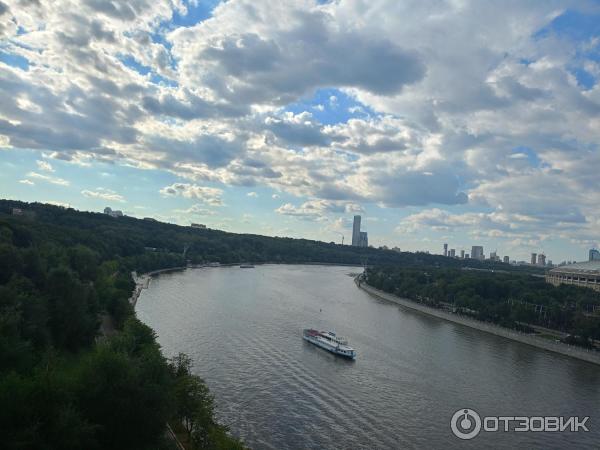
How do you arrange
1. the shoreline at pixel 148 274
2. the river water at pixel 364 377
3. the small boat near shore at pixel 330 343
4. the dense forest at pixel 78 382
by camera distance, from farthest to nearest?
the shoreline at pixel 148 274, the small boat near shore at pixel 330 343, the river water at pixel 364 377, the dense forest at pixel 78 382

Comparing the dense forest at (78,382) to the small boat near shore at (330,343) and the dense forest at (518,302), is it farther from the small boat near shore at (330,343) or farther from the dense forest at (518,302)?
the dense forest at (518,302)

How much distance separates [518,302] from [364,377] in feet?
103

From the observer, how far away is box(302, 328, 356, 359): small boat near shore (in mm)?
31547

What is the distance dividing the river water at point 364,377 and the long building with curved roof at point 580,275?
123ft

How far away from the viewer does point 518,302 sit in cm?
5197

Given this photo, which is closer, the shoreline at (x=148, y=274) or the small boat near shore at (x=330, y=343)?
the small boat near shore at (x=330, y=343)

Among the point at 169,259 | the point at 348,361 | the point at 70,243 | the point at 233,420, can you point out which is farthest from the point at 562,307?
the point at 169,259

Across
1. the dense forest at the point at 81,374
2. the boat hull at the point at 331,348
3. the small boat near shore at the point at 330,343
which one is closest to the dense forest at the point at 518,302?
the small boat near shore at the point at 330,343

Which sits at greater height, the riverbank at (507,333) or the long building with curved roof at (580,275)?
the long building with curved roof at (580,275)

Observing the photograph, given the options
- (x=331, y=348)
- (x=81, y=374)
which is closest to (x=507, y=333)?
(x=331, y=348)

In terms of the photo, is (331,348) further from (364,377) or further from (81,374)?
(81,374)

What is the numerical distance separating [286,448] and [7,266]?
19.7 meters

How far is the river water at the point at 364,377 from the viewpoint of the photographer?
1941 centimetres

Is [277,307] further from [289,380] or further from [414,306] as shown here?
[289,380]
